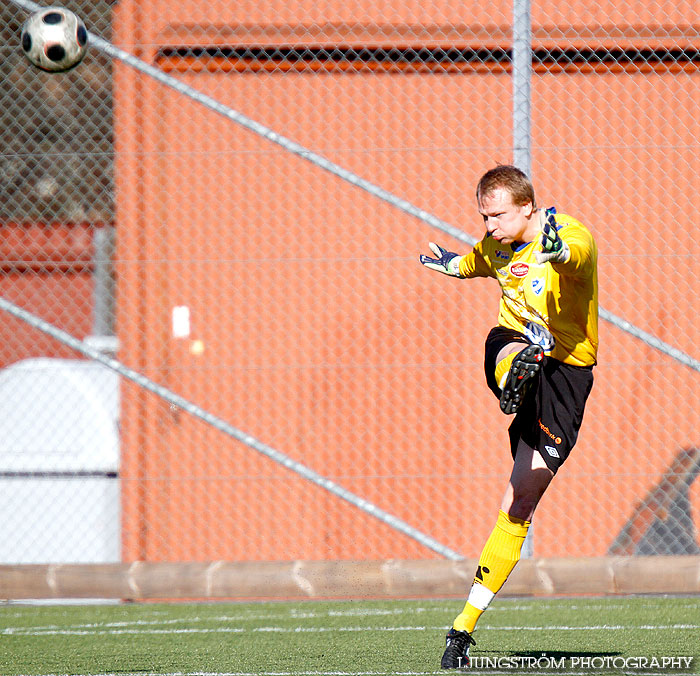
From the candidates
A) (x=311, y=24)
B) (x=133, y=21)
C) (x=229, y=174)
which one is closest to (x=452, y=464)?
(x=229, y=174)

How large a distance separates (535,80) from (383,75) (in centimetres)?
92

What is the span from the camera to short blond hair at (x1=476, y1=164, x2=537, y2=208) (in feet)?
13.6

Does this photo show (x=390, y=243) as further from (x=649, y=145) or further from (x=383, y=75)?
(x=649, y=145)

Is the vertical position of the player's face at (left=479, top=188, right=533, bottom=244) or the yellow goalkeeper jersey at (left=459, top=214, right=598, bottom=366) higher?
the player's face at (left=479, top=188, right=533, bottom=244)

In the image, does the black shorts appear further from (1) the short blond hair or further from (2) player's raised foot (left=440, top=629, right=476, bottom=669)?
(2) player's raised foot (left=440, top=629, right=476, bottom=669)

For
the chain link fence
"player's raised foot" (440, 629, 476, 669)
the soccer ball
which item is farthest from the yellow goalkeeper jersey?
the chain link fence

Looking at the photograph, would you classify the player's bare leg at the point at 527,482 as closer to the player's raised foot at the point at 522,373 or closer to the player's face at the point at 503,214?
the player's raised foot at the point at 522,373

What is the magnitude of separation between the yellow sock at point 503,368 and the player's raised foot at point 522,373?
3cm

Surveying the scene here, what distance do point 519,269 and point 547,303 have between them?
0.56 feet

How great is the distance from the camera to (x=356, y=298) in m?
7.36

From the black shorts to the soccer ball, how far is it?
2.66 meters

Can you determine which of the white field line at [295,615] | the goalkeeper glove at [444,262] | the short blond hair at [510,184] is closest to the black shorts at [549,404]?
the goalkeeper glove at [444,262]

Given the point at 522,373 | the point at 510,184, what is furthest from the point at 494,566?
the point at 510,184

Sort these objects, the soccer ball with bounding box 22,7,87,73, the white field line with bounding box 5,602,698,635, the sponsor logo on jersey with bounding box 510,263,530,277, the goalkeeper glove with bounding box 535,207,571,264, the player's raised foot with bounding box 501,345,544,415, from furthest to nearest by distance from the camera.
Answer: the white field line with bounding box 5,602,698,635
the soccer ball with bounding box 22,7,87,73
the sponsor logo on jersey with bounding box 510,263,530,277
the player's raised foot with bounding box 501,345,544,415
the goalkeeper glove with bounding box 535,207,571,264
